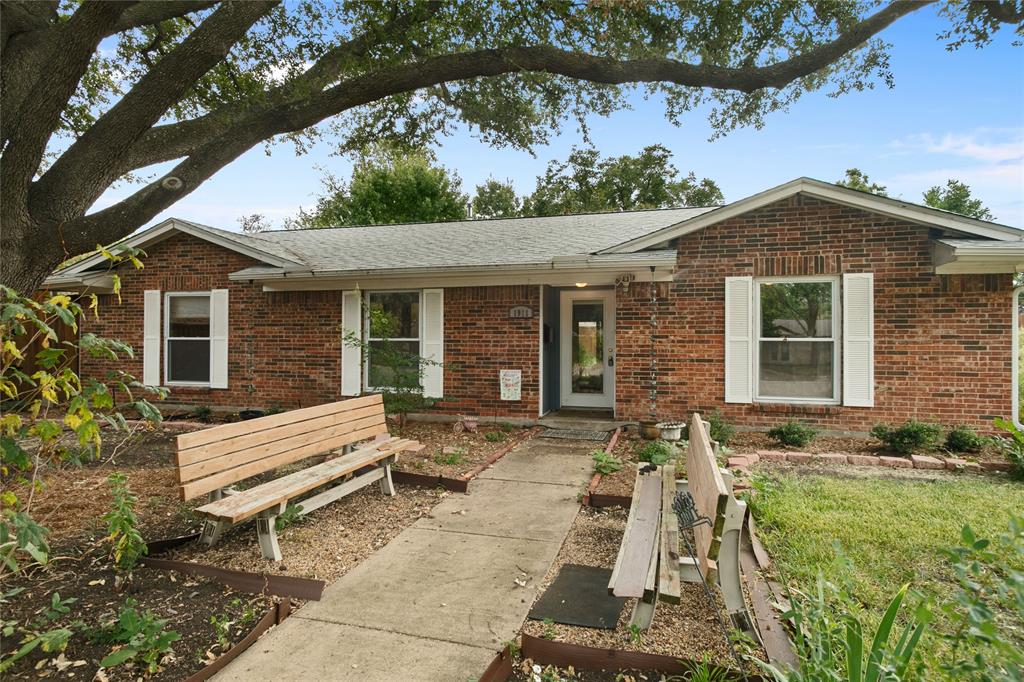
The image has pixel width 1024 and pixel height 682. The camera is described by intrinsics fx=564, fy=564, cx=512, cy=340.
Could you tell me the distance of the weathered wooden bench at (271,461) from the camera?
12.9 feet

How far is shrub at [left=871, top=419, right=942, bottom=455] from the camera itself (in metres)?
7.08

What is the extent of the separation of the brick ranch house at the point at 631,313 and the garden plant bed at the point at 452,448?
0.57 m

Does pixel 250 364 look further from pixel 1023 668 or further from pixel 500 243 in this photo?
pixel 1023 668

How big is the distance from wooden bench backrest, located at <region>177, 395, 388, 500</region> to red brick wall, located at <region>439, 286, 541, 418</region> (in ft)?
11.0

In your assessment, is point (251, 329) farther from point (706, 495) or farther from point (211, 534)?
point (706, 495)

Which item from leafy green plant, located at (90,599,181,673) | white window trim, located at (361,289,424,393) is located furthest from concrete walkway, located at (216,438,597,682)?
white window trim, located at (361,289,424,393)

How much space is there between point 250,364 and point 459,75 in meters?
6.77

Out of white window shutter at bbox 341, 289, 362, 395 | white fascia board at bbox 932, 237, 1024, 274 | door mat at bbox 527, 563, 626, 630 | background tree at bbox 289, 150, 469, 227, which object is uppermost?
background tree at bbox 289, 150, 469, 227

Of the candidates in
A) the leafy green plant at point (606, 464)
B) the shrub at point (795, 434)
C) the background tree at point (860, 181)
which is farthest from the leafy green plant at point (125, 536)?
the background tree at point (860, 181)

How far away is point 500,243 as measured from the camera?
10805mm

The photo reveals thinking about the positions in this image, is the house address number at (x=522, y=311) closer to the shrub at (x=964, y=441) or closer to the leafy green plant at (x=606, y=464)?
the leafy green plant at (x=606, y=464)

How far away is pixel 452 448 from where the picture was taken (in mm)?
7863

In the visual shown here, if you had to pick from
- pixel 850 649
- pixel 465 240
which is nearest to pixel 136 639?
pixel 850 649

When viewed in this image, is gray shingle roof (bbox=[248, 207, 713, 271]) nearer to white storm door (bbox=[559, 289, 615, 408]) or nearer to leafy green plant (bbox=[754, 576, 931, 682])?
white storm door (bbox=[559, 289, 615, 408])
